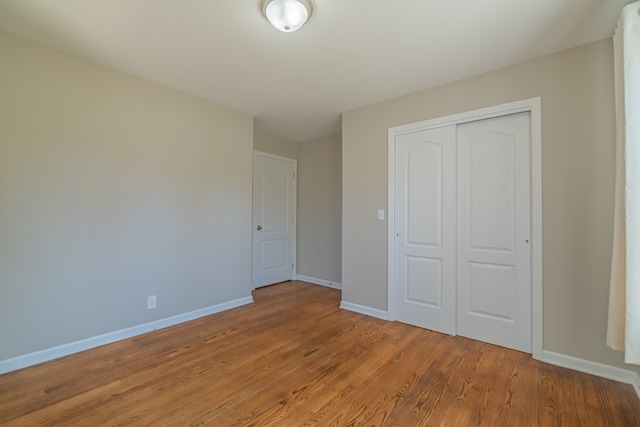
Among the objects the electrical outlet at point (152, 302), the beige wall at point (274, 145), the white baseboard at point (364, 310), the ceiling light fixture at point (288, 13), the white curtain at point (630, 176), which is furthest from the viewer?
the beige wall at point (274, 145)

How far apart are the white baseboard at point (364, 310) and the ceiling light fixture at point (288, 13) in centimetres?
282

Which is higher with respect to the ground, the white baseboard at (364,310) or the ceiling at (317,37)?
the ceiling at (317,37)

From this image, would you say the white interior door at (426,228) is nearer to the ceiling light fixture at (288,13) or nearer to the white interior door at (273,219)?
the ceiling light fixture at (288,13)

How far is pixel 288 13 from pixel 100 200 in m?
2.19

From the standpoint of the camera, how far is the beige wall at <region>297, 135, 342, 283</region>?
14.6 feet

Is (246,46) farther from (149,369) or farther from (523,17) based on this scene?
(149,369)

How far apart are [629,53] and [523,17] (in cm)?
63

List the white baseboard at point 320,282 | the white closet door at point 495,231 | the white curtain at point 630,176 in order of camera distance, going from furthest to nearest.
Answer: the white baseboard at point 320,282 → the white closet door at point 495,231 → the white curtain at point 630,176

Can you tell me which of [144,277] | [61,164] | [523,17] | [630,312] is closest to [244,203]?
[144,277]

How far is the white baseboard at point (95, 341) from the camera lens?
201 cm

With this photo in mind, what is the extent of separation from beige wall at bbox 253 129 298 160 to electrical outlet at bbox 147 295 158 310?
2.48m

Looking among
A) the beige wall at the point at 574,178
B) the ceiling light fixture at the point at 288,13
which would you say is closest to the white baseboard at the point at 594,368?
the beige wall at the point at 574,178

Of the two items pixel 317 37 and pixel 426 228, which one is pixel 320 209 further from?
pixel 317 37

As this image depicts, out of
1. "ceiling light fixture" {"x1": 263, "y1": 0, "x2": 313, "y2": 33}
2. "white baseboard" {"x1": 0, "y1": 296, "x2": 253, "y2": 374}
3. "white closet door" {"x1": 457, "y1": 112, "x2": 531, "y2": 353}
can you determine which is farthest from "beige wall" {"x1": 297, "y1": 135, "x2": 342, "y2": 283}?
"ceiling light fixture" {"x1": 263, "y1": 0, "x2": 313, "y2": 33}
